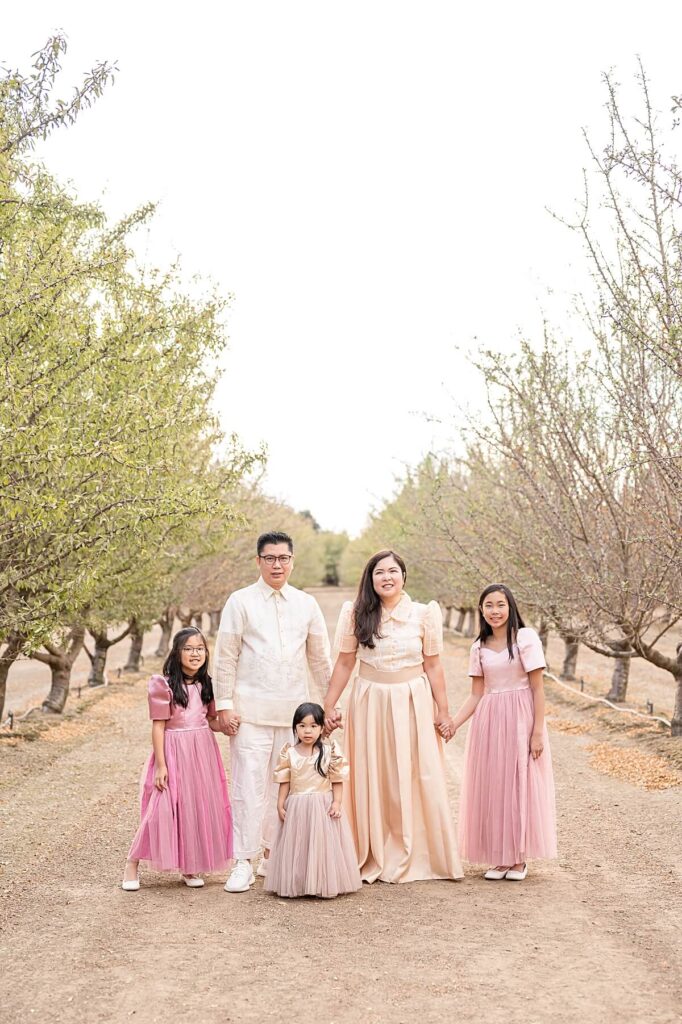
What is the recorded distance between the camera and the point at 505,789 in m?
6.51

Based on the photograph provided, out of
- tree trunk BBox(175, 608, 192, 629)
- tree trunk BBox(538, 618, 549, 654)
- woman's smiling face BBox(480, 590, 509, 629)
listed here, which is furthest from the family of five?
tree trunk BBox(175, 608, 192, 629)

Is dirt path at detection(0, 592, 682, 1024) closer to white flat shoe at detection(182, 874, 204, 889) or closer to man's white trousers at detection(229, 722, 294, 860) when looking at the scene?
white flat shoe at detection(182, 874, 204, 889)

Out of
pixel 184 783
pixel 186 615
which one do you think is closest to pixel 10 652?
pixel 184 783

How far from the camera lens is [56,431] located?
7.21 meters

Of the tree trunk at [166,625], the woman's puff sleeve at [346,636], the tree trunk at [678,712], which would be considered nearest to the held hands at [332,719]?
the woman's puff sleeve at [346,636]

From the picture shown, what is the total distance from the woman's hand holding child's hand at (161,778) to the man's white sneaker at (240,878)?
63 cm

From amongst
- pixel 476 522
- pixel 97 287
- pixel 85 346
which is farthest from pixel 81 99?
pixel 476 522

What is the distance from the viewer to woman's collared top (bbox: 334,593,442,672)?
6.60m

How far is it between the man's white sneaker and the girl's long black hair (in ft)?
2.44

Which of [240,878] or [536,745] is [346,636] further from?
[240,878]

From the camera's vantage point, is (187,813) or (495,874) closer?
(187,813)

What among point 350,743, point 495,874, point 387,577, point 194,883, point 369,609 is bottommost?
point 194,883

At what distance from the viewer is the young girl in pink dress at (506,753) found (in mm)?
6410

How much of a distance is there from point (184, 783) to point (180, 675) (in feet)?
2.14
